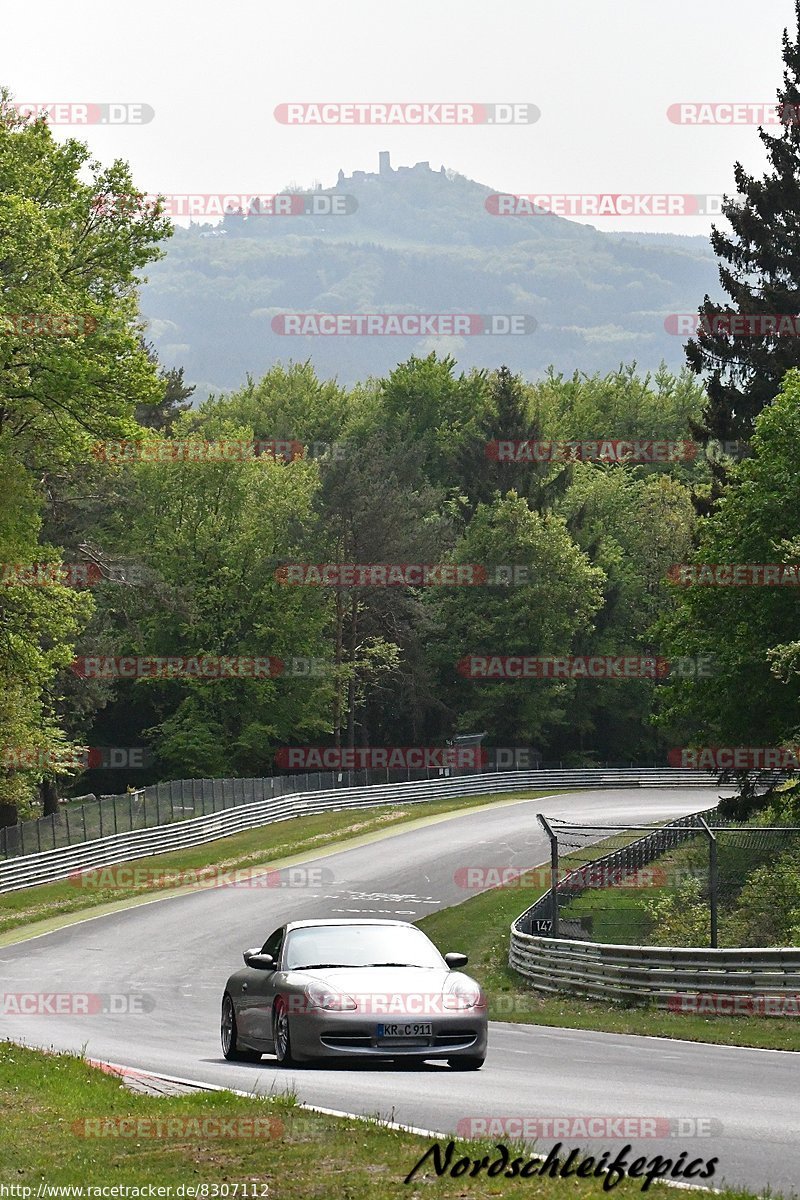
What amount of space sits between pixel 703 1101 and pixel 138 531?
6387 cm

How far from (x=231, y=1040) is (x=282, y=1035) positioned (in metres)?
1.66

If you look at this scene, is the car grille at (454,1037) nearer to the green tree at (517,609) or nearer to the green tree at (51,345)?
the green tree at (51,345)

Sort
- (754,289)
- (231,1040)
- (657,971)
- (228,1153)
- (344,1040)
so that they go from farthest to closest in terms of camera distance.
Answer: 1. (754,289)
2. (657,971)
3. (231,1040)
4. (344,1040)
5. (228,1153)

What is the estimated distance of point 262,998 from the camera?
14.9 m

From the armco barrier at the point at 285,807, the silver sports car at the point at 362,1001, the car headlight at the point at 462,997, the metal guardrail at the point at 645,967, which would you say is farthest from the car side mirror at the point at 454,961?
the armco barrier at the point at 285,807

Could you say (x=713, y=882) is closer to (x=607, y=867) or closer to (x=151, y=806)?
(x=607, y=867)

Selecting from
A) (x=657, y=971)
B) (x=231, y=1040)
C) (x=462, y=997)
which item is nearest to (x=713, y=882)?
(x=657, y=971)

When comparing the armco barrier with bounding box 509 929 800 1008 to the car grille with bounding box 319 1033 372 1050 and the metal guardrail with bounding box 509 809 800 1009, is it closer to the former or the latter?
the metal guardrail with bounding box 509 809 800 1009

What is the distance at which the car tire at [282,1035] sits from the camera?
46.8 ft

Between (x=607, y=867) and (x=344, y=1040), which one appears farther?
(x=607, y=867)

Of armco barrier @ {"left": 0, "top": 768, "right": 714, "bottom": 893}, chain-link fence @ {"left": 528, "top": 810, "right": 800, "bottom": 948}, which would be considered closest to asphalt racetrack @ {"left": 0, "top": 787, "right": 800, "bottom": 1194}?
chain-link fence @ {"left": 528, "top": 810, "right": 800, "bottom": 948}

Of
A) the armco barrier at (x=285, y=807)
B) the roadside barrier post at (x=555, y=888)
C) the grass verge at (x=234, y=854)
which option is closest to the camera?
the roadside barrier post at (x=555, y=888)

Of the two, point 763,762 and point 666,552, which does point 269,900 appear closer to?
point 763,762

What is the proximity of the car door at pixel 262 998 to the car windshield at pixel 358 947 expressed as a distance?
0.20m
